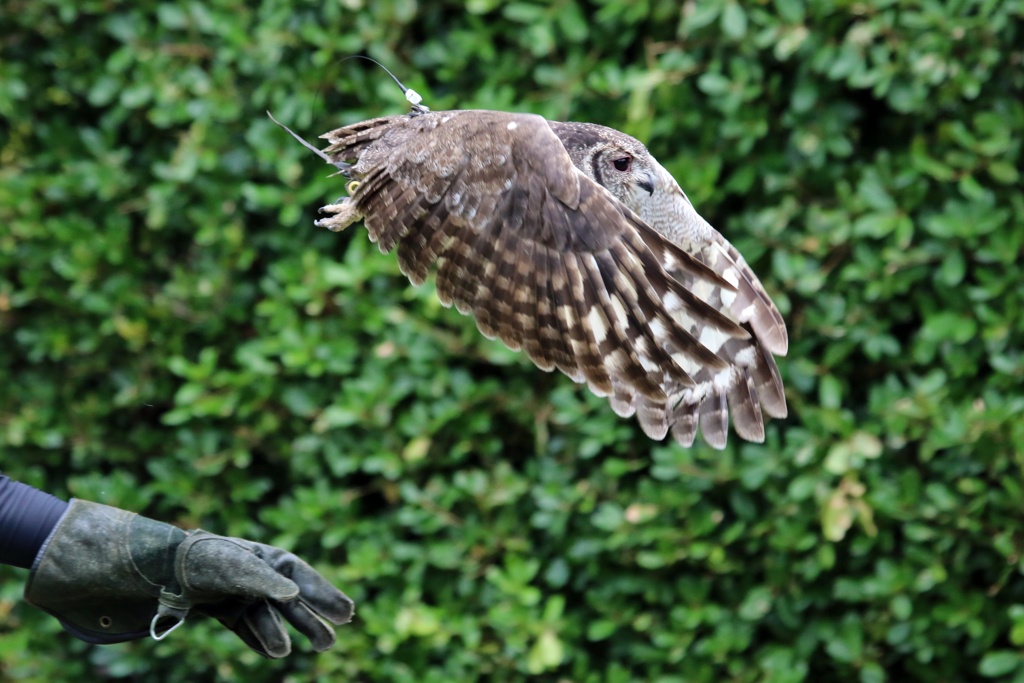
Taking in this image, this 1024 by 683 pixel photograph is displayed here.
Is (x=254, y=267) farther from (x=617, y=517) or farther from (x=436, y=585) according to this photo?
(x=617, y=517)

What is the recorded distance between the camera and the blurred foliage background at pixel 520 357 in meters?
2.88

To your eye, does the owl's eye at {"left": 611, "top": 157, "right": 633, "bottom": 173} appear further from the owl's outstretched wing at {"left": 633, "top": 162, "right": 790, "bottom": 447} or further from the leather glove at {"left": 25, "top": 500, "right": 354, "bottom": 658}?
the leather glove at {"left": 25, "top": 500, "right": 354, "bottom": 658}

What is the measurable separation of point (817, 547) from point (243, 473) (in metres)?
1.55

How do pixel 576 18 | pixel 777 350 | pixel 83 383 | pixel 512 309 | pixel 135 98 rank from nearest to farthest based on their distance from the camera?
pixel 512 309 → pixel 777 350 → pixel 576 18 → pixel 135 98 → pixel 83 383

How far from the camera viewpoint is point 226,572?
193cm

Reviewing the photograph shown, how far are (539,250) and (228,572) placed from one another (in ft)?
2.71

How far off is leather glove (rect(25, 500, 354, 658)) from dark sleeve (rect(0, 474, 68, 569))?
0.09 feet

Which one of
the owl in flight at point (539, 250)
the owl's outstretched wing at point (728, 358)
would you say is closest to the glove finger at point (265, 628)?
the owl in flight at point (539, 250)

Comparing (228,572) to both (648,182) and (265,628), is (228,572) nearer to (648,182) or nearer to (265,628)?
(265,628)

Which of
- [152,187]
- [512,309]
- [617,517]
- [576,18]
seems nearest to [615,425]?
[617,517]

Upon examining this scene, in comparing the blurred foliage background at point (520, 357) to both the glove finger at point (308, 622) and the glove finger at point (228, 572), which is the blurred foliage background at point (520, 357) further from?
the glove finger at point (228, 572)

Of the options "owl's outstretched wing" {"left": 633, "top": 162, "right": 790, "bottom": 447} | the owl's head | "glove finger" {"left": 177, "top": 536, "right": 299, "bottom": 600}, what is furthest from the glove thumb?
the owl's head

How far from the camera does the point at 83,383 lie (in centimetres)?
353

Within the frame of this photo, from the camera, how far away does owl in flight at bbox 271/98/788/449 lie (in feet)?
7.34
